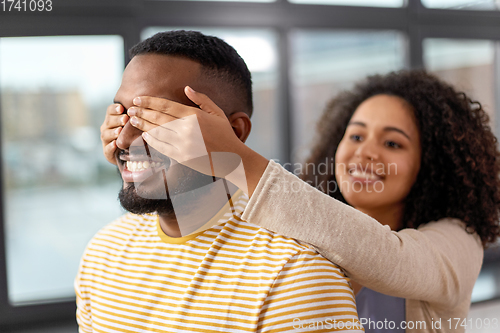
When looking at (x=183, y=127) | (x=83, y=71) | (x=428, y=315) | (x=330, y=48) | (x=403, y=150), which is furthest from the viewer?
(x=330, y=48)

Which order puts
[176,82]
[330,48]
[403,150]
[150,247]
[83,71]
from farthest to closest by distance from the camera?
[330,48], [83,71], [403,150], [150,247], [176,82]

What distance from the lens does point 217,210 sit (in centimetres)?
88

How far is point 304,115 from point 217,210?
1597 mm

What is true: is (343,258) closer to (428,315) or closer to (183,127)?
(183,127)

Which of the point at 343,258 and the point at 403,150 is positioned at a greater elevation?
the point at 403,150

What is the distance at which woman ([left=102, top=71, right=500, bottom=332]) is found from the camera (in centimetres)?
72

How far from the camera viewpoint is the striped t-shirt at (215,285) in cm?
69

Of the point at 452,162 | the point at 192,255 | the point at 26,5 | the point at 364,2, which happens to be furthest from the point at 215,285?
the point at 364,2

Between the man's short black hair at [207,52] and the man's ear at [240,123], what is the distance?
0.05 m

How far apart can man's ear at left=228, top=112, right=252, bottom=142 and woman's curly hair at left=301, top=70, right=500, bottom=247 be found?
0.63 m

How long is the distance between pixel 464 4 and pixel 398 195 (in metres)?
2.19

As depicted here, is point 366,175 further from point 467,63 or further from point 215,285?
point 467,63

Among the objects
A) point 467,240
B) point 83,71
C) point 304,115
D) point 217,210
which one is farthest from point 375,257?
point 83,71

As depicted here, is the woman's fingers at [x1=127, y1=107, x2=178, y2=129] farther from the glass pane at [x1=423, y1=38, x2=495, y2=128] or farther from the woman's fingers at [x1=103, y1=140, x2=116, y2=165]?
the glass pane at [x1=423, y1=38, x2=495, y2=128]
